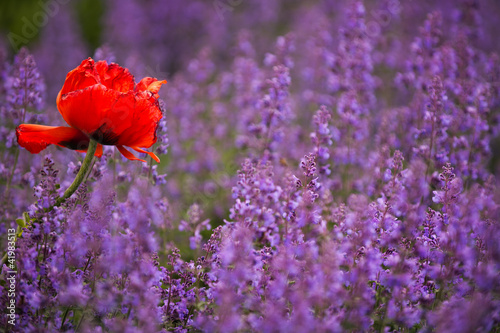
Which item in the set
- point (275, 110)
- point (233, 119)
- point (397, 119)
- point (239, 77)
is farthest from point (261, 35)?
point (275, 110)

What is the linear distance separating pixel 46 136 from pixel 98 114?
21 centimetres

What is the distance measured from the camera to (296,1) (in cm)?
1129

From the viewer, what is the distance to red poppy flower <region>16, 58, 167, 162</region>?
4.80 feet

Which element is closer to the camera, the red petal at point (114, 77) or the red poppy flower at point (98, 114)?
the red poppy flower at point (98, 114)

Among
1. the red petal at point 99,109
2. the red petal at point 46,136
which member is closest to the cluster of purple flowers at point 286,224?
the red petal at point 46,136

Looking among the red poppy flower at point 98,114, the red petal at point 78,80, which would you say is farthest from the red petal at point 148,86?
the red petal at point 78,80

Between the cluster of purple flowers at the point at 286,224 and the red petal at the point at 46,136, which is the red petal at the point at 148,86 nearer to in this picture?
the red petal at the point at 46,136

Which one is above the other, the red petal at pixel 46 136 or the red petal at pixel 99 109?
the red petal at pixel 99 109

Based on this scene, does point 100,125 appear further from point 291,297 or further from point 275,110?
point 275,110

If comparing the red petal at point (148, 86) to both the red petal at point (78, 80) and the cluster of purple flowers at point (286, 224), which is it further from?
the cluster of purple flowers at point (286, 224)

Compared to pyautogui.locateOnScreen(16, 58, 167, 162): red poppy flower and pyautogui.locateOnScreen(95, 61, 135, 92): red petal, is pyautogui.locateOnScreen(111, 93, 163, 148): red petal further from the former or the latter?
pyautogui.locateOnScreen(95, 61, 135, 92): red petal

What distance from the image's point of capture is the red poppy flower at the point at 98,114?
1464 mm

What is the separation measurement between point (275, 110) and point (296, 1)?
9024 mm

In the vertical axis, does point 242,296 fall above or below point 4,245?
below
